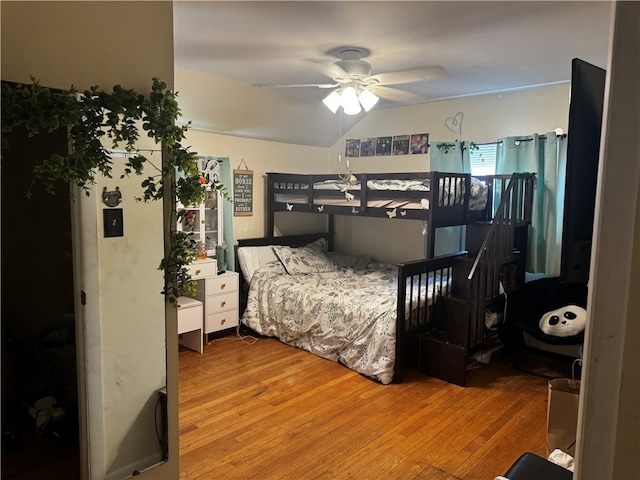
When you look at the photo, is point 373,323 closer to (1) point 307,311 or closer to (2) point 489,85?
(1) point 307,311

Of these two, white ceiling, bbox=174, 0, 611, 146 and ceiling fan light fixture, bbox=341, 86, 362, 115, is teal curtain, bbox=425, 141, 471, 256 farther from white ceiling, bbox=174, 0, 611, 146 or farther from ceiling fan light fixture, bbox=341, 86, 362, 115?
ceiling fan light fixture, bbox=341, 86, 362, 115

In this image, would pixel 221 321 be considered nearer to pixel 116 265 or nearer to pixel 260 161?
pixel 260 161

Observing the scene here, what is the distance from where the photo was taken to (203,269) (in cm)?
408

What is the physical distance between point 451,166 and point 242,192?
2.17m

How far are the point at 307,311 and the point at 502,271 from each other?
173 cm

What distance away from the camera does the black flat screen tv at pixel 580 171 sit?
104cm

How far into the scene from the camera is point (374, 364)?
3.50 metres

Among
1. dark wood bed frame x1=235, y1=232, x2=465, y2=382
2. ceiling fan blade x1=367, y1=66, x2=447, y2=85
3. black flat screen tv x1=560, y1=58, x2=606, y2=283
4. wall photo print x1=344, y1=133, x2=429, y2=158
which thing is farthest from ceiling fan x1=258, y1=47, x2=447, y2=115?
black flat screen tv x1=560, y1=58, x2=606, y2=283

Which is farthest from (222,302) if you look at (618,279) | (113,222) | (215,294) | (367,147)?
(618,279)

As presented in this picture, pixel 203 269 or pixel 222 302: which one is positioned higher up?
pixel 203 269

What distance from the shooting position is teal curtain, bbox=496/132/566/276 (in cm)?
390

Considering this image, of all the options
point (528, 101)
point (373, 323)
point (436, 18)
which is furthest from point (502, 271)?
point (436, 18)

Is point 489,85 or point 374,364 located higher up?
point 489,85

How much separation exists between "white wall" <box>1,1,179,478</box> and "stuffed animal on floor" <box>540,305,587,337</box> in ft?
9.49
